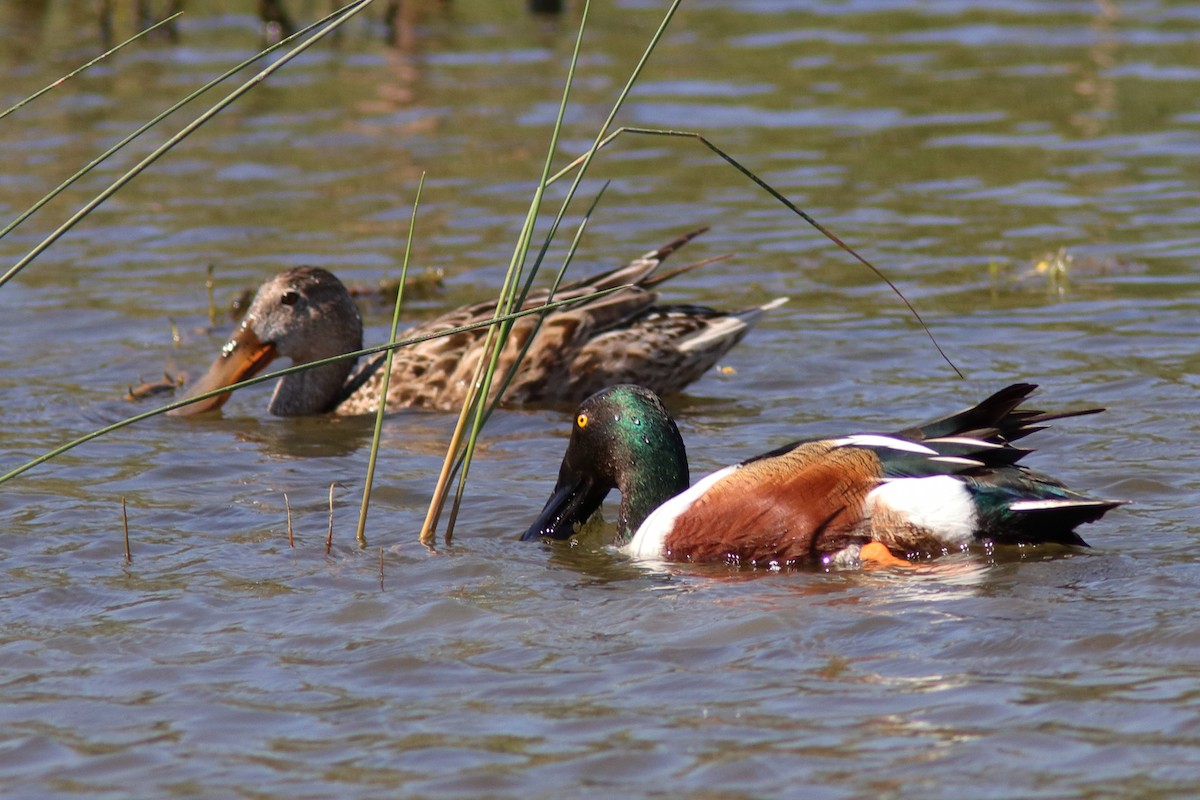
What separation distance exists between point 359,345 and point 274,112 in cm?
604

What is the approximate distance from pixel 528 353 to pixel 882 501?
3.04 meters

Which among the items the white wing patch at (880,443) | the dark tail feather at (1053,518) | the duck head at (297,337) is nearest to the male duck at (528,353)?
the duck head at (297,337)

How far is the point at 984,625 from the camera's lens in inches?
188

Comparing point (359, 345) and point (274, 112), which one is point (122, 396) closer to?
point (359, 345)

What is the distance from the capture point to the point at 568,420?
8.02 meters

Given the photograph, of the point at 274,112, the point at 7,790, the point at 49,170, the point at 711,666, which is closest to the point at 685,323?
the point at 711,666

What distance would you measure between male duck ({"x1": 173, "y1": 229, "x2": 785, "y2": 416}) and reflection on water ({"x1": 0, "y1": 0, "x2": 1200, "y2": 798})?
0.67ft

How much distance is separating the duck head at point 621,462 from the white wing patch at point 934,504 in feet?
2.63

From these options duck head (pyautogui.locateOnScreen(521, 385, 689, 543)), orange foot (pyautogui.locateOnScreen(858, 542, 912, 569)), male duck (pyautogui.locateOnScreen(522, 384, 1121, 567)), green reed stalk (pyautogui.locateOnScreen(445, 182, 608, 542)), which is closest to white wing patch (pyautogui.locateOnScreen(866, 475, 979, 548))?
male duck (pyautogui.locateOnScreen(522, 384, 1121, 567))

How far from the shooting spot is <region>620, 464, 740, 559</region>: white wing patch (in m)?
5.69

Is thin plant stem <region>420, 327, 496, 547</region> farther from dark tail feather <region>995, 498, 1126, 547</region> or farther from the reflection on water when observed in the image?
dark tail feather <region>995, 498, 1126, 547</region>

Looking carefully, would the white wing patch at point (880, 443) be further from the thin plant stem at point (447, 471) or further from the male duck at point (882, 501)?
the thin plant stem at point (447, 471)

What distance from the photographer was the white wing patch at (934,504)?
213 inches

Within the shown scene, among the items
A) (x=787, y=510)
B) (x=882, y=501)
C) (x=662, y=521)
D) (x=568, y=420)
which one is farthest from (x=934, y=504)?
(x=568, y=420)
